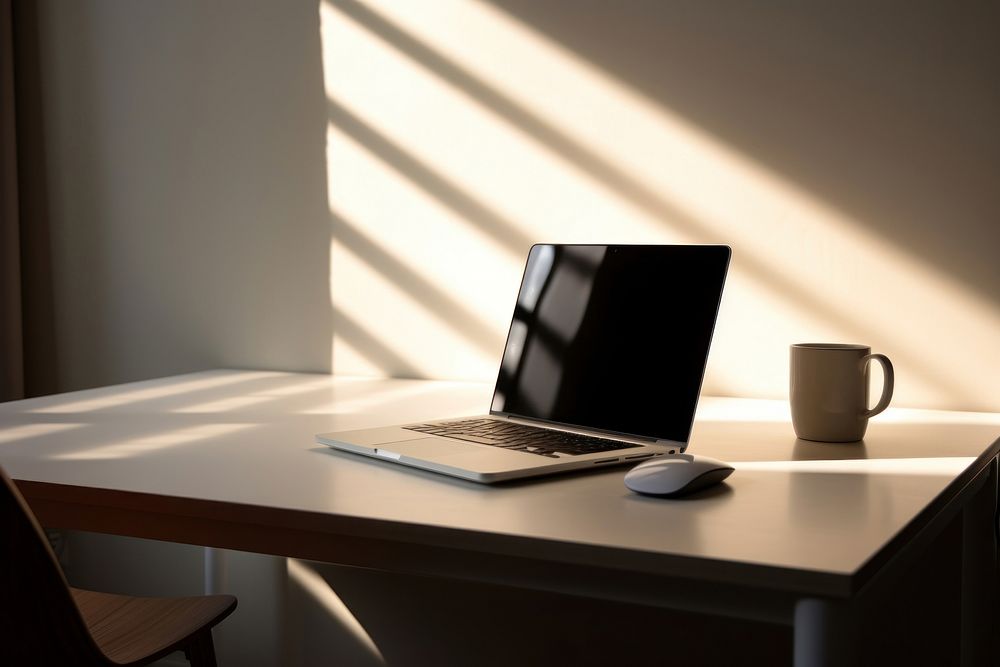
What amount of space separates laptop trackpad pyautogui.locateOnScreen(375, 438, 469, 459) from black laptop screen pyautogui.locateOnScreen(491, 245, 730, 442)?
0.20 metres

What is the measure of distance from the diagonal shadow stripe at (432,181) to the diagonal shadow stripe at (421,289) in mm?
150

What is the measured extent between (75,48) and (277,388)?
1011 millimetres

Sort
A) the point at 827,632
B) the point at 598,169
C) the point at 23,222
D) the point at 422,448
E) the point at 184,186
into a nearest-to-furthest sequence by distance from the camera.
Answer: the point at 827,632 < the point at 422,448 < the point at 598,169 < the point at 184,186 < the point at 23,222

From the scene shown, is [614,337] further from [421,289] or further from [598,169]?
[421,289]

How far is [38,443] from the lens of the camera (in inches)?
49.7

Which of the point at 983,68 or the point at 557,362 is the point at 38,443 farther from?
the point at 983,68

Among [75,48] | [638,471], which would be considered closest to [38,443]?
[638,471]

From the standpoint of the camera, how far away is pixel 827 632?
0.73 meters

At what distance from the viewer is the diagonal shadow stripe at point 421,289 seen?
1.82m

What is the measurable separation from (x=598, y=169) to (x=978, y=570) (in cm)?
86

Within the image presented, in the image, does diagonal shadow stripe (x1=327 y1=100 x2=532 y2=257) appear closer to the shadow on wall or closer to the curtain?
the shadow on wall

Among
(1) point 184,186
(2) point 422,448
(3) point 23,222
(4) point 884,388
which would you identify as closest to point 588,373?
(2) point 422,448

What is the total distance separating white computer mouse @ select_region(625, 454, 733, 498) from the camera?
934 millimetres

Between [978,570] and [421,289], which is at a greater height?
[421,289]
